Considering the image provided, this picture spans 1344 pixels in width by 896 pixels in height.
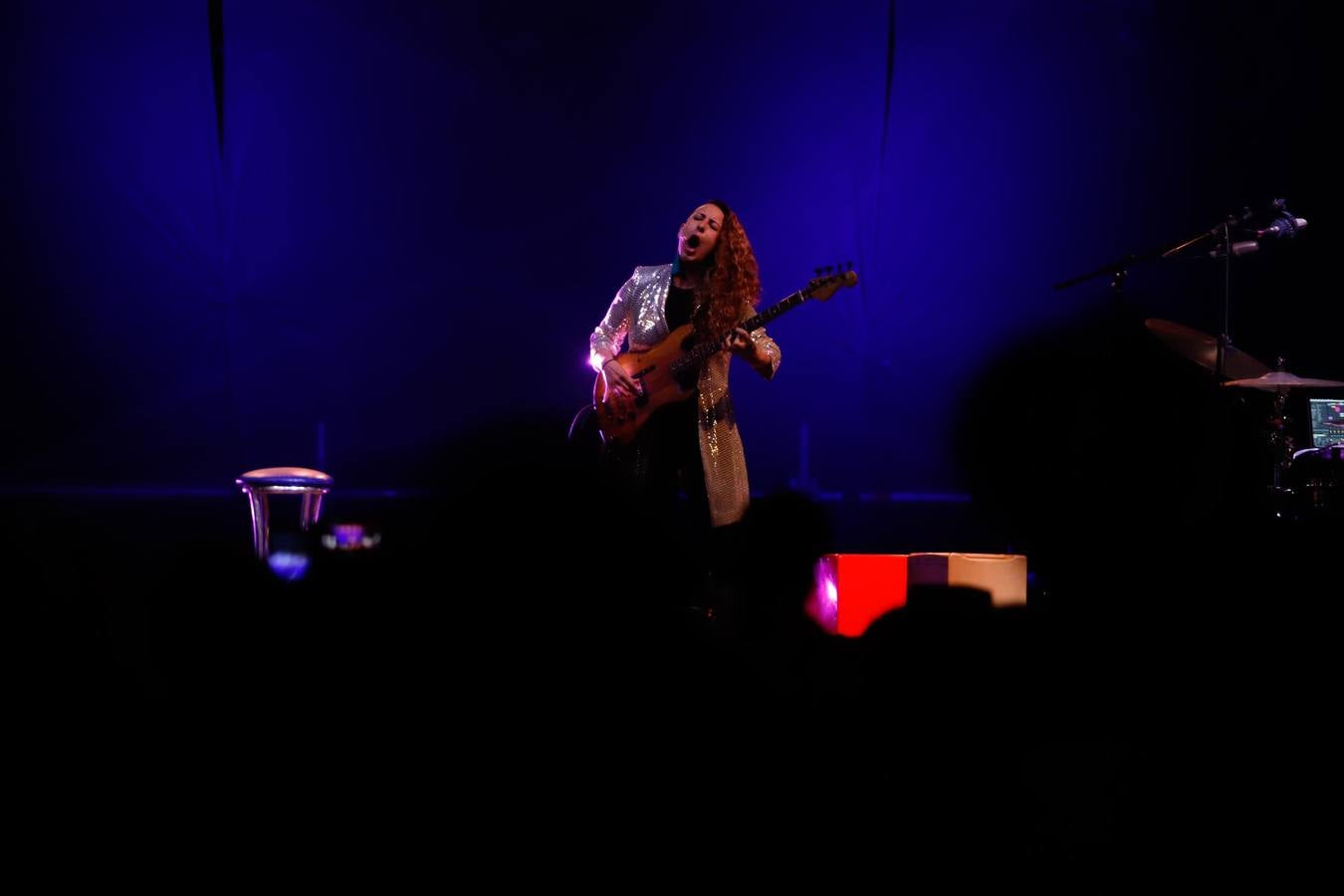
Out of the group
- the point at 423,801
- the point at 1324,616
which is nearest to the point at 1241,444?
the point at 1324,616

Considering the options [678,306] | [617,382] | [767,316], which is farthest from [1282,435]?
[617,382]

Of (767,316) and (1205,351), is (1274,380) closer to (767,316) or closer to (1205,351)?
(1205,351)

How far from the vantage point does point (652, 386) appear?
3.69m

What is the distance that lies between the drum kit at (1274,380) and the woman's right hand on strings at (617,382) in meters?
2.14

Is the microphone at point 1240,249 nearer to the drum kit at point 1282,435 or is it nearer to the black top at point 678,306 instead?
the drum kit at point 1282,435

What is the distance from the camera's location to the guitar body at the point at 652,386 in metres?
3.63

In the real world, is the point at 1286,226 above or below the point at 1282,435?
above

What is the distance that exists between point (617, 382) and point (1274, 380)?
2839mm

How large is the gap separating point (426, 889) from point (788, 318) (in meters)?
4.94

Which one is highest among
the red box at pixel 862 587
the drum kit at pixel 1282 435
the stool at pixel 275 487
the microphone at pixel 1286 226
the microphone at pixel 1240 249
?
the microphone at pixel 1286 226

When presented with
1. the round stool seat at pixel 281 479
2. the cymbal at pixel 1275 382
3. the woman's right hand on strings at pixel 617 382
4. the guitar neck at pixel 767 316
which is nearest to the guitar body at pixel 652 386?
the woman's right hand on strings at pixel 617 382

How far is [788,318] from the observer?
5754mm

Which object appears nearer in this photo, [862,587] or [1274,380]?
[862,587]

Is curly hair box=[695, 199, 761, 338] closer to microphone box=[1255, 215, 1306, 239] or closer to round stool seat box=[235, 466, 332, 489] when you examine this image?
round stool seat box=[235, 466, 332, 489]
